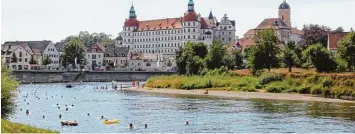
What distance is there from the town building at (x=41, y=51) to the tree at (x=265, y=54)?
87.9 m

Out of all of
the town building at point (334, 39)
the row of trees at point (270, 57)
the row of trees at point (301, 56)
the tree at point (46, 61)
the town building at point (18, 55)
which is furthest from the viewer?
the tree at point (46, 61)

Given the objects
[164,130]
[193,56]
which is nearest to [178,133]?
[164,130]

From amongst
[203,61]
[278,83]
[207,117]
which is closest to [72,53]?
[203,61]

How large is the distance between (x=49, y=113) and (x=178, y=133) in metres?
22.0

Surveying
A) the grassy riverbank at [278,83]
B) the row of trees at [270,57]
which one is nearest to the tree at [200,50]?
the row of trees at [270,57]

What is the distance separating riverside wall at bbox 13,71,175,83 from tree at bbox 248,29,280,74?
59389mm

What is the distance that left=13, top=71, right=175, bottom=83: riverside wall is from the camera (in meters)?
152

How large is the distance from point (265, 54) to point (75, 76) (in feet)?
227

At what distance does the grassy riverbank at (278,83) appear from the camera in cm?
8381

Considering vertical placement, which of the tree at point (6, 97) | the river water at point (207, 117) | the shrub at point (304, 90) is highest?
the tree at point (6, 97)

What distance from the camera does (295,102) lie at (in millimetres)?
75688

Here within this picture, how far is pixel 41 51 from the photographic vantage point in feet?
623

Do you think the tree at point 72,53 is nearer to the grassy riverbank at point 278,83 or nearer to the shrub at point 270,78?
the grassy riverbank at point 278,83

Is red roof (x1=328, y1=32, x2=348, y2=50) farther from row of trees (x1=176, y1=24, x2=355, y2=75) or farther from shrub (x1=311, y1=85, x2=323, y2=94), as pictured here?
shrub (x1=311, y1=85, x2=323, y2=94)
